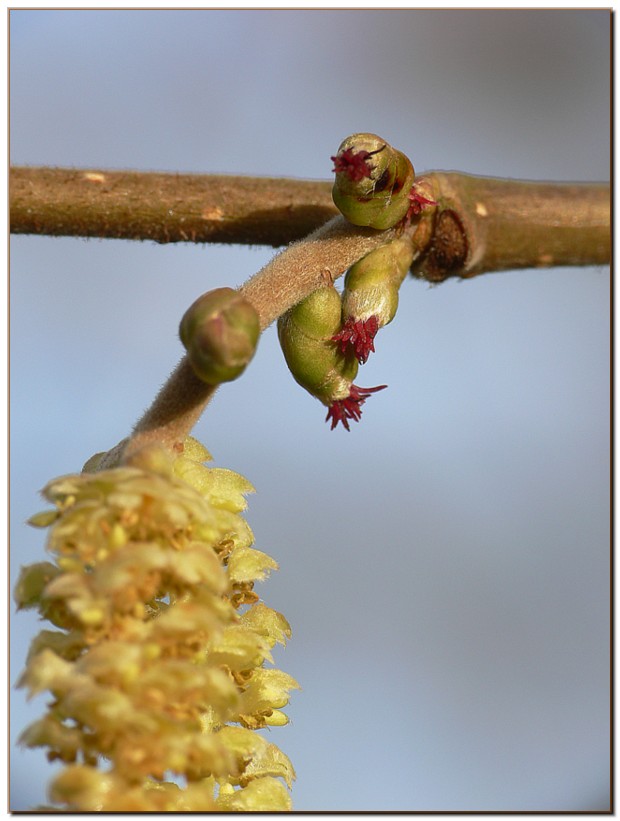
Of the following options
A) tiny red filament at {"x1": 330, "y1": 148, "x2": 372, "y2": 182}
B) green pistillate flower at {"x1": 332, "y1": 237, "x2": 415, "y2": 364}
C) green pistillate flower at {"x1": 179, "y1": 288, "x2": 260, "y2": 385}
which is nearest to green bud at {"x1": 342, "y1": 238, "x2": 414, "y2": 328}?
green pistillate flower at {"x1": 332, "y1": 237, "x2": 415, "y2": 364}

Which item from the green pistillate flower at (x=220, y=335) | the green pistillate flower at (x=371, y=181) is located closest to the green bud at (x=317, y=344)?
the green pistillate flower at (x=371, y=181)

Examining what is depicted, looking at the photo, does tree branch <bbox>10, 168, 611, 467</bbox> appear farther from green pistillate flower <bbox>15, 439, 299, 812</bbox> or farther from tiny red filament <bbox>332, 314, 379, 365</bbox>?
green pistillate flower <bbox>15, 439, 299, 812</bbox>

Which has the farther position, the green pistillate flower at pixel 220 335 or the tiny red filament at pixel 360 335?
the tiny red filament at pixel 360 335

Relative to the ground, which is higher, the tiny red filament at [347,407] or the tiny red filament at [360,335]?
the tiny red filament at [360,335]

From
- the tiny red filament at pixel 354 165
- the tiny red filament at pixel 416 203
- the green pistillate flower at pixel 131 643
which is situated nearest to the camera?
the green pistillate flower at pixel 131 643

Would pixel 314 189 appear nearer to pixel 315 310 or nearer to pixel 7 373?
pixel 315 310

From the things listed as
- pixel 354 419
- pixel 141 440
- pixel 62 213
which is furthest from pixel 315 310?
pixel 62 213

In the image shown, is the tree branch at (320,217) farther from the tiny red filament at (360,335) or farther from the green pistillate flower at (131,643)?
the green pistillate flower at (131,643)
